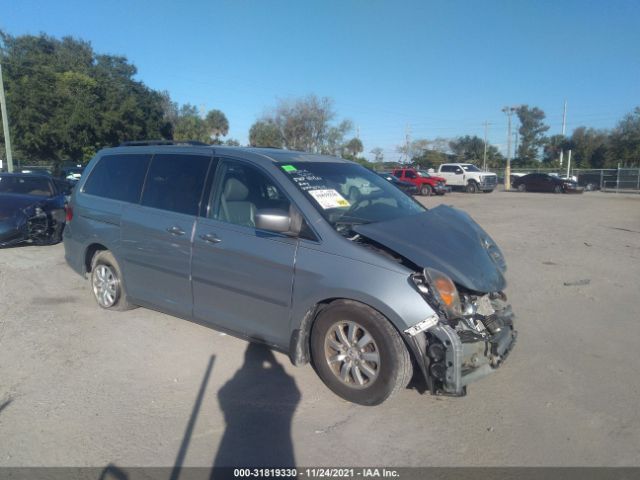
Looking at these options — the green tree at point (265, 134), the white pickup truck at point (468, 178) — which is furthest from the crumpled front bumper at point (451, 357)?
the green tree at point (265, 134)

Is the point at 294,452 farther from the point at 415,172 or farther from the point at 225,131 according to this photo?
the point at 225,131

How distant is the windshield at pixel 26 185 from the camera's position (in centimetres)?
1038

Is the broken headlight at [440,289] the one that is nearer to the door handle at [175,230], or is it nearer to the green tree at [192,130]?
the door handle at [175,230]

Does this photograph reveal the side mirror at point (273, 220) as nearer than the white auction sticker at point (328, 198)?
Yes

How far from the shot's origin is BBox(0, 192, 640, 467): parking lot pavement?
3.19 metres

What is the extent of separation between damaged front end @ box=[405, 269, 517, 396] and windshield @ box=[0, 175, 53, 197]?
947 cm

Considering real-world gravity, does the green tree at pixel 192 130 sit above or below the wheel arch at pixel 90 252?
above

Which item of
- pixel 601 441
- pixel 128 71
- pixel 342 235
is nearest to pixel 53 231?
pixel 342 235

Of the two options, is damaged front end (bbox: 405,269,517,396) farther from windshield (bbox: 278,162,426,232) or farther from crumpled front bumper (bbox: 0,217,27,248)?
crumpled front bumper (bbox: 0,217,27,248)

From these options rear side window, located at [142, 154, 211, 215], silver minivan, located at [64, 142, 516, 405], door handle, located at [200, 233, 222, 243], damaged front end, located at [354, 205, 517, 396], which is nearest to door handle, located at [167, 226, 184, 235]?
silver minivan, located at [64, 142, 516, 405]

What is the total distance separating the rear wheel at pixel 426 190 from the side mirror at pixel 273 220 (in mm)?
28852

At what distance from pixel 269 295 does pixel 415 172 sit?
29.6 m

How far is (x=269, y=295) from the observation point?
4.05 m

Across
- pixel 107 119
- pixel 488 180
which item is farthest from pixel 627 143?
pixel 107 119
